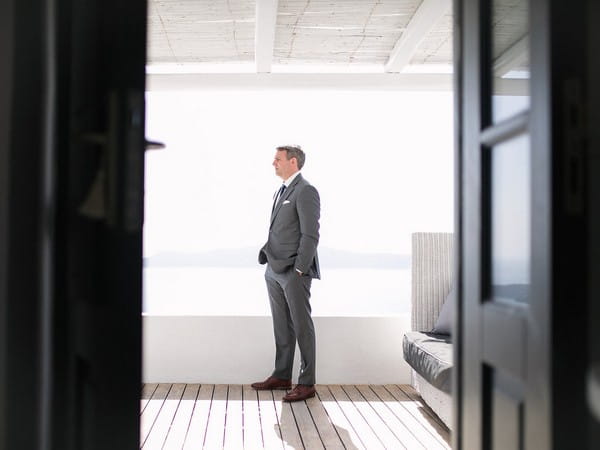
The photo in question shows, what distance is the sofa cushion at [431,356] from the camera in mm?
3410

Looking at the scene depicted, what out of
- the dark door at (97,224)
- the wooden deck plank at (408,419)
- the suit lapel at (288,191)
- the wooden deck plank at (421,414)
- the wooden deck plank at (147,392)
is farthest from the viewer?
the suit lapel at (288,191)

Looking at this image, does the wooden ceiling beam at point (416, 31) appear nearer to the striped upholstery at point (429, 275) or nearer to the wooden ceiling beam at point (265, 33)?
the wooden ceiling beam at point (265, 33)

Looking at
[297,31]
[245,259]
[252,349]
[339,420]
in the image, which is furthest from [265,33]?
[245,259]

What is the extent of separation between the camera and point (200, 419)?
3.79 meters

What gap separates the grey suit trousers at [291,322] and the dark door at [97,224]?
3023 mm

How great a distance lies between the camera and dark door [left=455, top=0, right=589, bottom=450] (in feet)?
4.07

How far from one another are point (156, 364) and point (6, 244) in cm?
360

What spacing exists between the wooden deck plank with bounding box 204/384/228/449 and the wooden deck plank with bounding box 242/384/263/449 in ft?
0.41

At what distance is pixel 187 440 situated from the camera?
3359mm

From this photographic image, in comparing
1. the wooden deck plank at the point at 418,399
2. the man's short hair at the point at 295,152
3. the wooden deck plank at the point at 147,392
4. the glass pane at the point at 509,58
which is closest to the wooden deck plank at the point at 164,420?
the wooden deck plank at the point at 147,392

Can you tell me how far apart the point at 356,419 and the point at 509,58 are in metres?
2.79

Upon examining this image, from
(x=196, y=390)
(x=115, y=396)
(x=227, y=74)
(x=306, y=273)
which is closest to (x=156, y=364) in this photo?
(x=196, y=390)

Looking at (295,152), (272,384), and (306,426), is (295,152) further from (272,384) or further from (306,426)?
(306,426)

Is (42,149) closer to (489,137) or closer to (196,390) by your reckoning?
(489,137)
